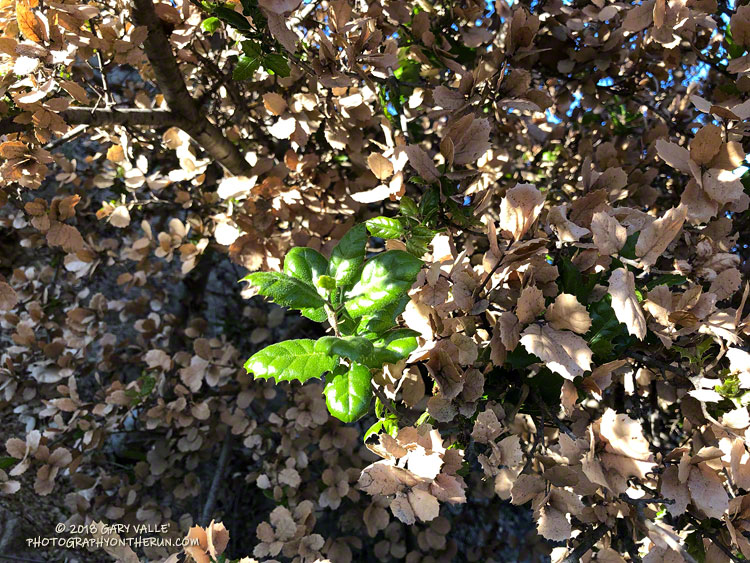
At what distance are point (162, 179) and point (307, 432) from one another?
0.93m

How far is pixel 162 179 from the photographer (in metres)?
1.64

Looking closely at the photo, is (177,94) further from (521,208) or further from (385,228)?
(521,208)

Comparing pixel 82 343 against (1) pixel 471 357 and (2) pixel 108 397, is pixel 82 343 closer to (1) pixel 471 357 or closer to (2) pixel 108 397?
(2) pixel 108 397

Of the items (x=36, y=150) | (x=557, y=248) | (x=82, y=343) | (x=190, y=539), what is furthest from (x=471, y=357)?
(x=82, y=343)

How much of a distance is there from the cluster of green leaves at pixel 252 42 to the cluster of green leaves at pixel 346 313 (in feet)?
1.43

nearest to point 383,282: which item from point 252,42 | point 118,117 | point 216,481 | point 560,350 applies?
point 560,350

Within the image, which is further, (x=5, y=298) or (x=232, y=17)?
(x=5, y=298)

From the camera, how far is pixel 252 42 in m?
1.09

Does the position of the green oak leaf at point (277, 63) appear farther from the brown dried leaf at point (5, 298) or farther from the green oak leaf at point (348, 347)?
the brown dried leaf at point (5, 298)

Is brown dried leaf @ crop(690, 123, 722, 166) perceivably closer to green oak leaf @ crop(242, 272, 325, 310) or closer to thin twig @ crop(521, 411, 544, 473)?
thin twig @ crop(521, 411, 544, 473)

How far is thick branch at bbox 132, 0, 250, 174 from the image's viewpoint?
1246 mm

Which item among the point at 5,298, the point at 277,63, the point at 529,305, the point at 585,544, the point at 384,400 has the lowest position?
the point at 5,298

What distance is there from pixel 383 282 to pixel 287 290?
0.15m

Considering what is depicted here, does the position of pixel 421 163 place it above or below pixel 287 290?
above
